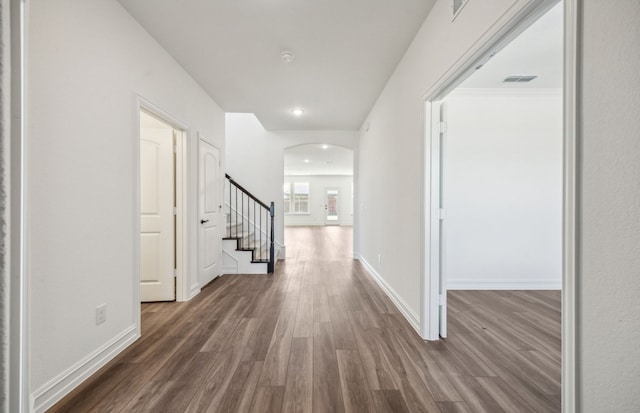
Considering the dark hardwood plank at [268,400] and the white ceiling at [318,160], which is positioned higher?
the white ceiling at [318,160]

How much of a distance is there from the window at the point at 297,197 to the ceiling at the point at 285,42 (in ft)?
32.7

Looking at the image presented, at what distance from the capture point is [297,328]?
2.45 metres

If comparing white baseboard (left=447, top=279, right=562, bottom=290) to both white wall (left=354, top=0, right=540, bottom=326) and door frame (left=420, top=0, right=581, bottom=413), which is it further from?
door frame (left=420, top=0, right=581, bottom=413)

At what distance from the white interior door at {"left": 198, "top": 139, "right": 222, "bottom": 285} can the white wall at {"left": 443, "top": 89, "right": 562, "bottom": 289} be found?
11.0 feet

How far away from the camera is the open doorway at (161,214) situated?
3.06 metres

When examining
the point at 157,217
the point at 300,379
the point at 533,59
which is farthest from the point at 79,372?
the point at 533,59

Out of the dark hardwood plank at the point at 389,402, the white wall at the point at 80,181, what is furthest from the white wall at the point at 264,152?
the dark hardwood plank at the point at 389,402

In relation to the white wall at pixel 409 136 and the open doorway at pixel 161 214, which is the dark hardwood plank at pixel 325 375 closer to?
Result: the white wall at pixel 409 136

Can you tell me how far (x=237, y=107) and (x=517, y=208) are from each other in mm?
4419

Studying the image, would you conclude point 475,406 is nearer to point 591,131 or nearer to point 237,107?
point 591,131

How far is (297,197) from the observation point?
14000mm

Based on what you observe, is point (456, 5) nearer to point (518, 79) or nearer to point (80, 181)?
point (518, 79)

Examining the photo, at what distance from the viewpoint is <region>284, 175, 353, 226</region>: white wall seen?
13.9 meters

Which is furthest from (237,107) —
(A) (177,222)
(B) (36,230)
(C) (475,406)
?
(C) (475,406)
